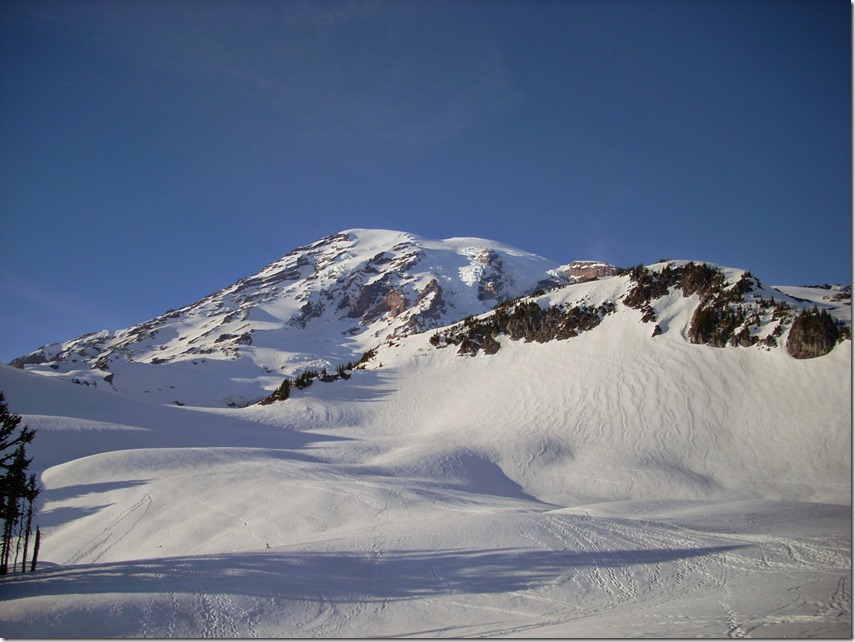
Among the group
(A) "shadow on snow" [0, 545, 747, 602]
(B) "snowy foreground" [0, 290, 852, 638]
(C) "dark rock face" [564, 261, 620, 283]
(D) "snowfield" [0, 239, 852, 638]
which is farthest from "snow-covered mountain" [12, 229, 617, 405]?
(A) "shadow on snow" [0, 545, 747, 602]

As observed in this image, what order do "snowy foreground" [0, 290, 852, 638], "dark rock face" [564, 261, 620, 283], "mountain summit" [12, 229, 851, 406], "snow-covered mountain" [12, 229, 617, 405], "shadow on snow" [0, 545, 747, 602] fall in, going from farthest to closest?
1. "dark rock face" [564, 261, 620, 283]
2. "snow-covered mountain" [12, 229, 617, 405]
3. "mountain summit" [12, 229, 851, 406]
4. "shadow on snow" [0, 545, 747, 602]
5. "snowy foreground" [0, 290, 852, 638]

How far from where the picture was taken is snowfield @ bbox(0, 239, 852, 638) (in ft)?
29.6

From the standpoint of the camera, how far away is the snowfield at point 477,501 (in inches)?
355

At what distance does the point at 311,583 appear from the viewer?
10484 millimetres

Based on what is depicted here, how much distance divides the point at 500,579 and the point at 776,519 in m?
10.8

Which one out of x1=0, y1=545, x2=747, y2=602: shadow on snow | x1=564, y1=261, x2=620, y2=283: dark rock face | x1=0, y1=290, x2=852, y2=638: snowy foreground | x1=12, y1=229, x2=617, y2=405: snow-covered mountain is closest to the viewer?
x1=0, y1=290, x2=852, y2=638: snowy foreground

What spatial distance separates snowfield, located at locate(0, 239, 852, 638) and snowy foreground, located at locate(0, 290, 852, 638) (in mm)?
84

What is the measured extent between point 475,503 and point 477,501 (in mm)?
545

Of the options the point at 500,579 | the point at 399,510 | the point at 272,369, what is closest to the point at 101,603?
the point at 500,579

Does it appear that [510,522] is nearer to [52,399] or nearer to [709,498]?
[709,498]

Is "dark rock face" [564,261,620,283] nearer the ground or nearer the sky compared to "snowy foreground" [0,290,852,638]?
nearer the sky

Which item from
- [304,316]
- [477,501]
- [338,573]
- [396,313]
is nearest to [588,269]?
[396,313]

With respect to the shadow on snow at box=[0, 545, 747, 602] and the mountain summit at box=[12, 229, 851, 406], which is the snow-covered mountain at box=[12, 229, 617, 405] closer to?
the mountain summit at box=[12, 229, 851, 406]

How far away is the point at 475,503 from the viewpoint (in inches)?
727
